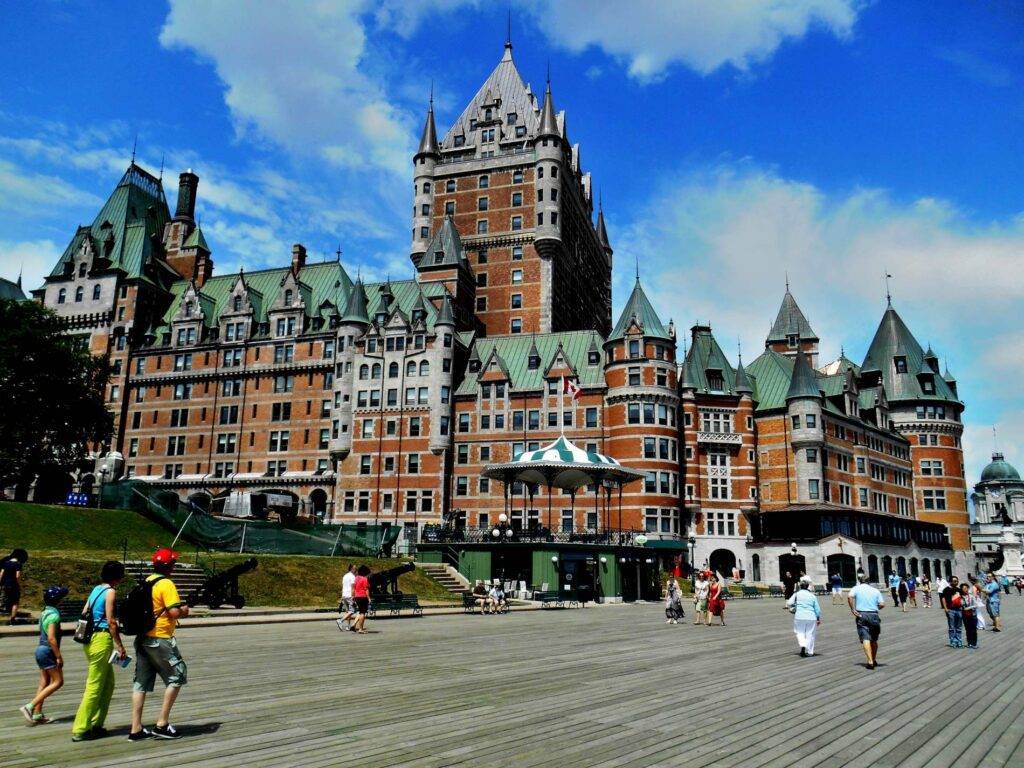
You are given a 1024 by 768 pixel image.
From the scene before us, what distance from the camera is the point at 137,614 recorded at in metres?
10.2

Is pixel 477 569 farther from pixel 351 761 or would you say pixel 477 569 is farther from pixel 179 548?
pixel 351 761

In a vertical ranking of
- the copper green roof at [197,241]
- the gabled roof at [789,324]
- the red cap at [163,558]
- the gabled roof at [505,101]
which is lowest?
the red cap at [163,558]

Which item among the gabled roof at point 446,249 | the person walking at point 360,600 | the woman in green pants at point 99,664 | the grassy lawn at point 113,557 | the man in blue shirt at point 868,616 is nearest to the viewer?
the woman in green pants at point 99,664

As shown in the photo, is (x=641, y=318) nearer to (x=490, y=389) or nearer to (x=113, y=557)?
(x=490, y=389)

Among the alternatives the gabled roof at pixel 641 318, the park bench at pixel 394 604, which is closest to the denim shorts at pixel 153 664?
the park bench at pixel 394 604

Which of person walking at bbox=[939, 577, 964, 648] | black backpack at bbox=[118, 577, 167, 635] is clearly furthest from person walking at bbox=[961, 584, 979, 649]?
black backpack at bbox=[118, 577, 167, 635]

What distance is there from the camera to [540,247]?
91188mm

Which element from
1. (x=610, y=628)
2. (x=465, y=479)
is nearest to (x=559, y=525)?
(x=465, y=479)

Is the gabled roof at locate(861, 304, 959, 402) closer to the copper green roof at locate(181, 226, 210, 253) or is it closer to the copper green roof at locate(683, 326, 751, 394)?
the copper green roof at locate(683, 326, 751, 394)

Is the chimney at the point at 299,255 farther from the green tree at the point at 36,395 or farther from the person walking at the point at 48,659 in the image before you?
the person walking at the point at 48,659

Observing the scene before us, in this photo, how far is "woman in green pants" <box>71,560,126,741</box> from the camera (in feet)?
33.3

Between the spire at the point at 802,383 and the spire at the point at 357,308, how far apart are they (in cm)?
4385

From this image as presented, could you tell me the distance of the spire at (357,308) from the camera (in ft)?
272

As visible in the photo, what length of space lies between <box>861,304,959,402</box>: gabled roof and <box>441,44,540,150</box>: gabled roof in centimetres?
5248
